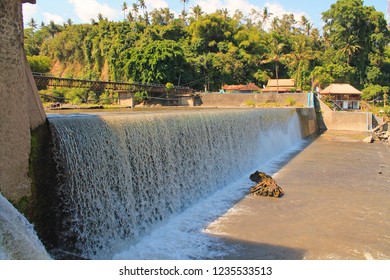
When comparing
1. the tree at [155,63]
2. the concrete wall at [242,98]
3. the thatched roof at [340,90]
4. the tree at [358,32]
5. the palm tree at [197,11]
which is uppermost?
the palm tree at [197,11]

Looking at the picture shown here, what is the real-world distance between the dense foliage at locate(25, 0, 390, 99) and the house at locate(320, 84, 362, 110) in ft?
15.3

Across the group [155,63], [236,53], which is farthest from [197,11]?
[155,63]

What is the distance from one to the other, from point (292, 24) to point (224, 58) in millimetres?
25269

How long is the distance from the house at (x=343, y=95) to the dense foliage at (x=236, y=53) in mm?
4657

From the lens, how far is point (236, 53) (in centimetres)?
4556

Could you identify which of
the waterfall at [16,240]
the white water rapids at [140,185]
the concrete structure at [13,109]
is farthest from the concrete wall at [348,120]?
the waterfall at [16,240]

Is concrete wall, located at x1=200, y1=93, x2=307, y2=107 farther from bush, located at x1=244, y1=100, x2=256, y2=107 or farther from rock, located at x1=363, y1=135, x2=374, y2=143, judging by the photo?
rock, located at x1=363, y1=135, x2=374, y2=143

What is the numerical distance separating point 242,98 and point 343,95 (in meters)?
9.03

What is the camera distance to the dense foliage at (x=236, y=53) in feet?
121

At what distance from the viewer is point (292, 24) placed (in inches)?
2459

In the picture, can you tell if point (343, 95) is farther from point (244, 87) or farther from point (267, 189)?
point (267, 189)

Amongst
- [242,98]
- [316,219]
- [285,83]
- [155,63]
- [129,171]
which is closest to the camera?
[129,171]

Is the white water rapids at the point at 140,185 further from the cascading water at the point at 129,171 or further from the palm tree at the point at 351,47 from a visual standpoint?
the palm tree at the point at 351,47

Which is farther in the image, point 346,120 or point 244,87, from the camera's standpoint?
point 244,87
